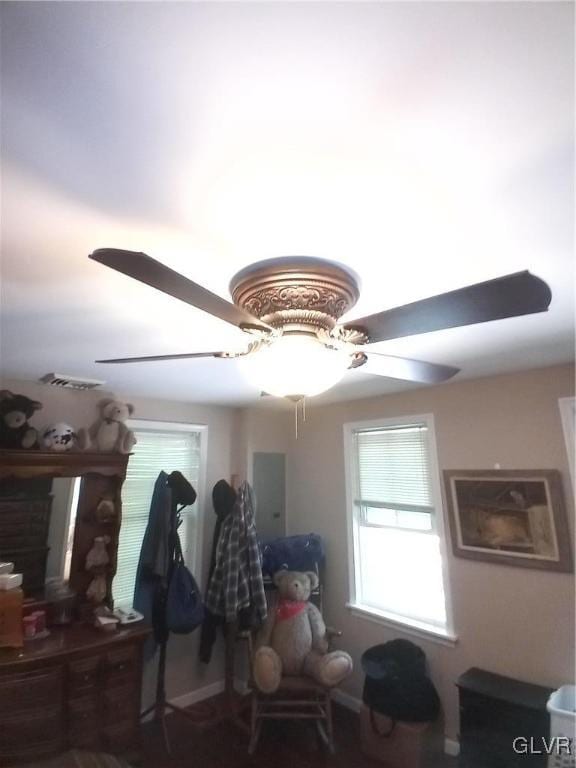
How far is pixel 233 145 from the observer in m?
0.73

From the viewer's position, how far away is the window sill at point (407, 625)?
8.23 feet

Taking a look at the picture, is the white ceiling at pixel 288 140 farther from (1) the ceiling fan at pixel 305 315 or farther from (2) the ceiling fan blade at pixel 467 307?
(2) the ceiling fan blade at pixel 467 307

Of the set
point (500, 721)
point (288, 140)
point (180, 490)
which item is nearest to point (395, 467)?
point (500, 721)

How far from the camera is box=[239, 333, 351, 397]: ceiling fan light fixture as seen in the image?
0.94m

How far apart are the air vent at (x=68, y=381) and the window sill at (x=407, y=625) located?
7.97ft

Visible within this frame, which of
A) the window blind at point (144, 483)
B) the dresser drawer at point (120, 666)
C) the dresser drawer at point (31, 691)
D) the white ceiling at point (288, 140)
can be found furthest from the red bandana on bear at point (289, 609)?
the white ceiling at point (288, 140)

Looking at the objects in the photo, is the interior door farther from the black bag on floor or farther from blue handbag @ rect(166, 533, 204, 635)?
the black bag on floor

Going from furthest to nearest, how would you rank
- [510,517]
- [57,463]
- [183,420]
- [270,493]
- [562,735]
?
[270,493] < [183,420] < [57,463] < [510,517] < [562,735]

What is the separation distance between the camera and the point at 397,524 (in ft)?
9.69

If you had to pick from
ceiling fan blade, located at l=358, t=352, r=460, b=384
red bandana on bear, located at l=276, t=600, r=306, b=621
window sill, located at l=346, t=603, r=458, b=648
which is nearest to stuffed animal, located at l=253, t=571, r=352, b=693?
red bandana on bear, located at l=276, t=600, r=306, b=621

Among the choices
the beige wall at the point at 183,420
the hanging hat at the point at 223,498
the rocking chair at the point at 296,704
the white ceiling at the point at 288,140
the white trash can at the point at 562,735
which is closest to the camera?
the white ceiling at the point at 288,140

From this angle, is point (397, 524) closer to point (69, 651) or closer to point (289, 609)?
point (289, 609)

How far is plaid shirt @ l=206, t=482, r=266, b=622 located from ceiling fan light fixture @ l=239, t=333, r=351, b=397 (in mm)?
2157

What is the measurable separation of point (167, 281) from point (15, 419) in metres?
2.02
